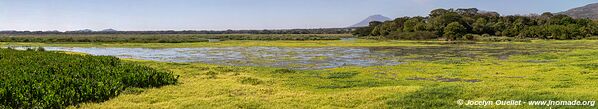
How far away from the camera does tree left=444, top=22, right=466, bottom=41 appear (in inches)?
3949

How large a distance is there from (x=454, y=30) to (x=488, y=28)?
1371 cm

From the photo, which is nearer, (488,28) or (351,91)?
(351,91)

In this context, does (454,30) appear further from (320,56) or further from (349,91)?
(349,91)

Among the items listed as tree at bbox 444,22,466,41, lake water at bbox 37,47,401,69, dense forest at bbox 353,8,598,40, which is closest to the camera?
lake water at bbox 37,47,401,69

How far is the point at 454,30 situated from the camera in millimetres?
102750

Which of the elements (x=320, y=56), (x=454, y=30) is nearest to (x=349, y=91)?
(x=320, y=56)

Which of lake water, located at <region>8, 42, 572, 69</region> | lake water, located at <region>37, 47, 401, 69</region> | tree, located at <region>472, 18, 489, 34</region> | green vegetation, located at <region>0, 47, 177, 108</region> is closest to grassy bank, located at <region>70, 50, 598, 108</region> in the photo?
green vegetation, located at <region>0, 47, 177, 108</region>

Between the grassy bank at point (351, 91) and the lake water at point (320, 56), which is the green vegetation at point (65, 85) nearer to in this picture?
the grassy bank at point (351, 91)

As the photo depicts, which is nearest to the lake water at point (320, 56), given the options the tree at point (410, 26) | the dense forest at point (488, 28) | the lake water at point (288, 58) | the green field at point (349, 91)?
the lake water at point (288, 58)

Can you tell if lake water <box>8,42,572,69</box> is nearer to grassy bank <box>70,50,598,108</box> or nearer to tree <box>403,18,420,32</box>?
grassy bank <box>70,50,598,108</box>

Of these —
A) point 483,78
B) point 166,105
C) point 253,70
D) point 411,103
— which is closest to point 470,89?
point 411,103

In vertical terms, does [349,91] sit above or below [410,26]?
above

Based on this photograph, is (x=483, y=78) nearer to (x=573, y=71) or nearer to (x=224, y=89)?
(x=573, y=71)

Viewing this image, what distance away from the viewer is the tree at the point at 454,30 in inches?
3949
